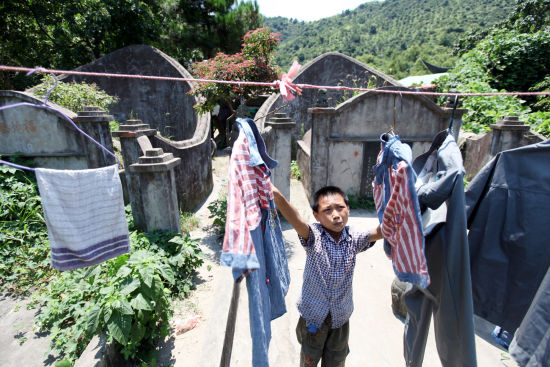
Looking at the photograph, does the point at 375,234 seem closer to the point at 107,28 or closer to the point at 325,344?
the point at 325,344

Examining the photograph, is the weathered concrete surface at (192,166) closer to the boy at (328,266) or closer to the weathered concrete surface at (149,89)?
the weathered concrete surface at (149,89)

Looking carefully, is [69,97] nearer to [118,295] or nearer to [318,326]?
[118,295]

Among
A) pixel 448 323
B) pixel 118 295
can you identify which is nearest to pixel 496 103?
pixel 448 323

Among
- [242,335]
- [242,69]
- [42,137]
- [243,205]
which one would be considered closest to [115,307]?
[242,335]

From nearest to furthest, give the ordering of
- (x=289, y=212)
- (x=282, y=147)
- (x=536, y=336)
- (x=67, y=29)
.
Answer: (x=536, y=336) → (x=289, y=212) → (x=282, y=147) → (x=67, y=29)

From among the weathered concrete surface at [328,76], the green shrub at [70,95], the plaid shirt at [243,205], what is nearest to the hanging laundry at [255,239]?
the plaid shirt at [243,205]

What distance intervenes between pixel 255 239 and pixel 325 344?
1358mm

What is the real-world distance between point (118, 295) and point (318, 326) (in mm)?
2067

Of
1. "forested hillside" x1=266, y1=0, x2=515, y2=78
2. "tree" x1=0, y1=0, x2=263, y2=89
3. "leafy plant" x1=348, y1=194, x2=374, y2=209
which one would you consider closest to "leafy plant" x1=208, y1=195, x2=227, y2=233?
"leafy plant" x1=348, y1=194, x2=374, y2=209

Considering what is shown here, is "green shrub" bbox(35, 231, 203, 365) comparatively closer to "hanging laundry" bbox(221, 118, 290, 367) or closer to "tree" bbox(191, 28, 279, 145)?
"hanging laundry" bbox(221, 118, 290, 367)

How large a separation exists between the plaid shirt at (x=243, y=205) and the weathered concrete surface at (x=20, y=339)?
10.6 feet

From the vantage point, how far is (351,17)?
3270 inches

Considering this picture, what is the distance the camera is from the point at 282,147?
21.2ft

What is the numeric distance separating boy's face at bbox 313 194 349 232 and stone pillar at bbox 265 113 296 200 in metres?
4.21
